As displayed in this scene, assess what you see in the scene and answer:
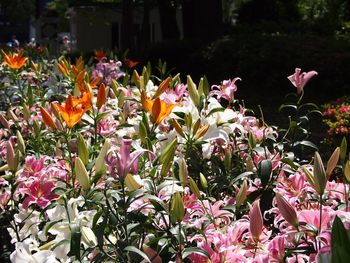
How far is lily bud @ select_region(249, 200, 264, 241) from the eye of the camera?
154 cm

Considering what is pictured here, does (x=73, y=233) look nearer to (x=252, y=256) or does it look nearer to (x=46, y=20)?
(x=252, y=256)

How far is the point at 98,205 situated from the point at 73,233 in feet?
0.79


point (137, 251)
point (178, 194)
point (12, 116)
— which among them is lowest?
point (12, 116)

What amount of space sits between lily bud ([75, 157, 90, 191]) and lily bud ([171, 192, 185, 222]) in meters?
0.28

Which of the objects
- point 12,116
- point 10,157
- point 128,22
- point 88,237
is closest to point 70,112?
point 10,157

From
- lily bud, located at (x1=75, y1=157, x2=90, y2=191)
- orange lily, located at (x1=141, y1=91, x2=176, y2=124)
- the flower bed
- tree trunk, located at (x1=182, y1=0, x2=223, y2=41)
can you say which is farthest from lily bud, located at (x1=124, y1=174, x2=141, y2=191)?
tree trunk, located at (x1=182, y1=0, x2=223, y2=41)

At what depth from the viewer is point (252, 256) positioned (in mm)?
1581

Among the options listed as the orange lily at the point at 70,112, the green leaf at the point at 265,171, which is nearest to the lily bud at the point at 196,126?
the green leaf at the point at 265,171

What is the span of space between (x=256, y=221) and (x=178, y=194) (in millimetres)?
197

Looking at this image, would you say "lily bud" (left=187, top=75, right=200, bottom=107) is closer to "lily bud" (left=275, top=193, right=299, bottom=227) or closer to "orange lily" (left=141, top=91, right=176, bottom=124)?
"orange lily" (left=141, top=91, right=176, bottom=124)

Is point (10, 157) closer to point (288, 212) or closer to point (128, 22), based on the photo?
point (288, 212)

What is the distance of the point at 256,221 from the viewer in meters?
1.54

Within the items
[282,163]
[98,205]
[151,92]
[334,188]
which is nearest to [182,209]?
[98,205]

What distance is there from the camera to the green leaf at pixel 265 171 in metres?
2.07
